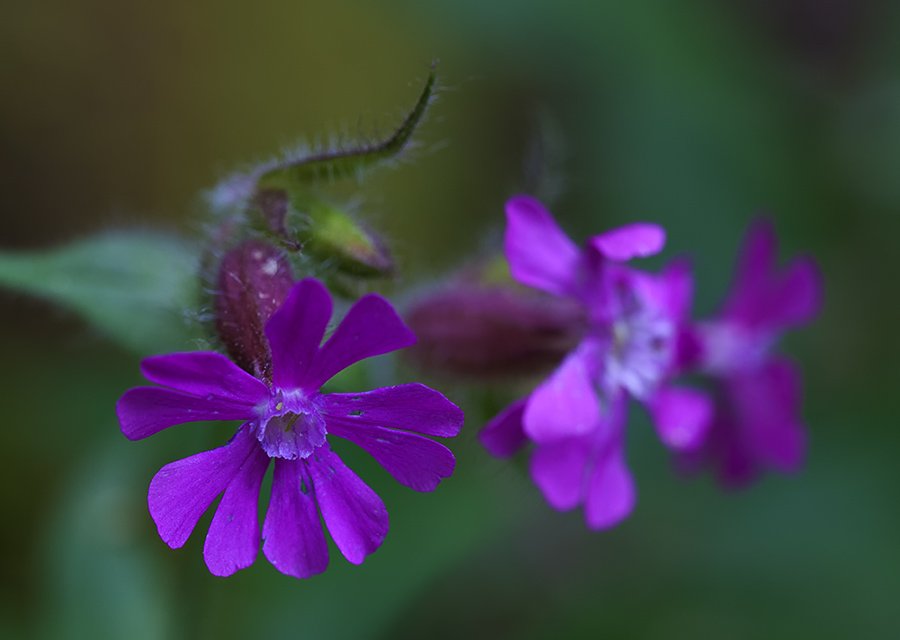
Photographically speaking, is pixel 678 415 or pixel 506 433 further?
pixel 678 415

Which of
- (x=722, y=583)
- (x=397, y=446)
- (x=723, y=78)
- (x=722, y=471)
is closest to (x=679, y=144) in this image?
(x=723, y=78)

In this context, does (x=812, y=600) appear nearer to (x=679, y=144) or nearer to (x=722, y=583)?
(x=722, y=583)

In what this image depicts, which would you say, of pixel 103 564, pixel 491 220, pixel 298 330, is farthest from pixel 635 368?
pixel 103 564


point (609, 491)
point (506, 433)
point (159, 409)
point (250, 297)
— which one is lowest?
point (609, 491)

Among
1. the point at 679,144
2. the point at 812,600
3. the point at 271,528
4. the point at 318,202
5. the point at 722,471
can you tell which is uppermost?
the point at 679,144

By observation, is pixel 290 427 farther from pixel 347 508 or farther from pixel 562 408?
pixel 562 408

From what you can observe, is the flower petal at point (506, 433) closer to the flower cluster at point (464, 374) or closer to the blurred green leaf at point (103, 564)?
the flower cluster at point (464, 374)

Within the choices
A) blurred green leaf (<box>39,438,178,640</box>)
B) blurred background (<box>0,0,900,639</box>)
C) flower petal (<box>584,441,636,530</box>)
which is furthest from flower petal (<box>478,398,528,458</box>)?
blurred green leaf (<box>39,438,178,640</box>)
